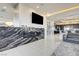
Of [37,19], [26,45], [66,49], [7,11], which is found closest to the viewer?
[7,11]

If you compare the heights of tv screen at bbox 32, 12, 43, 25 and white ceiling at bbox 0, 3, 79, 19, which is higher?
white ceiling at bbox 0, 3, 79, 19

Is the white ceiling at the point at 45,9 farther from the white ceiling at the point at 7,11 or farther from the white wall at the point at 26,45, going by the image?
the white wall at the point at 26,45

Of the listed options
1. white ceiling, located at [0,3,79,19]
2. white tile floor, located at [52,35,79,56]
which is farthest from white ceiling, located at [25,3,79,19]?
white tile floor, located at [52,35,79,56]

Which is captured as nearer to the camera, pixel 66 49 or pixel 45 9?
pixel 45 9

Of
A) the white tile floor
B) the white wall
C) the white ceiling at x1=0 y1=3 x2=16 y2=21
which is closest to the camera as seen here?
the white ceiling at x1=0 y1=3 x2=16 y2=21

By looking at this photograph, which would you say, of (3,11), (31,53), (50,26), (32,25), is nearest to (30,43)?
(31,53)

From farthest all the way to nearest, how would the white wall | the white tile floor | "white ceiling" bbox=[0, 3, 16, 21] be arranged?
the white tile floor → the white wall → "white ceiling" bbox=[0, 3, 16, 21]

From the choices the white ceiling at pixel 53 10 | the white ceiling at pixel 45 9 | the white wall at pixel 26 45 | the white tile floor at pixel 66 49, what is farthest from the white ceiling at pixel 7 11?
the white tile floor at pixel 66 49

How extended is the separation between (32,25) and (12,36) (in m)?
0.61

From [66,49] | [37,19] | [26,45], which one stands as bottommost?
[66,49]

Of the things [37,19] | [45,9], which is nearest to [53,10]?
[45,9]

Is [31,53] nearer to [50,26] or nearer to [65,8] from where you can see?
[50,26]

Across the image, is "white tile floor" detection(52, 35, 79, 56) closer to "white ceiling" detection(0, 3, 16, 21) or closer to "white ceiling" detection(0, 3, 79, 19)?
"white ceiling" detection(0, 3, 79, 19)

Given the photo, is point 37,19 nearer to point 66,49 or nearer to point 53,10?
point 53,10
